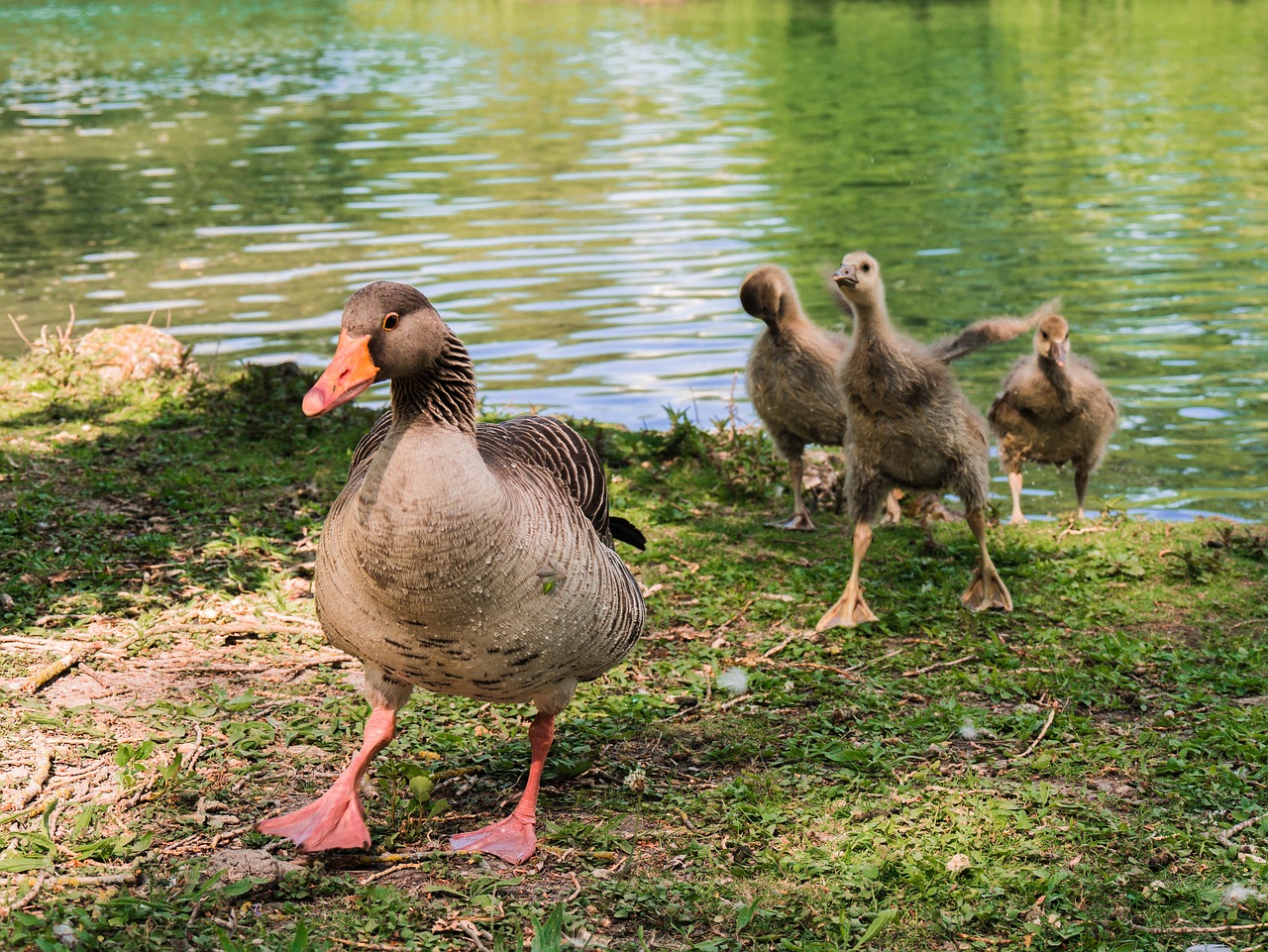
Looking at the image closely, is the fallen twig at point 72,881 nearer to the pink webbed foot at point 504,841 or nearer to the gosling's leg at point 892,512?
the pink webbed foot at point 504,841

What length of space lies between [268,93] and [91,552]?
103 ft

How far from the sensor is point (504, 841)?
4.51 metres

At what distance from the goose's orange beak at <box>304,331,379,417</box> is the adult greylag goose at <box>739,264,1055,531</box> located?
4.92 m

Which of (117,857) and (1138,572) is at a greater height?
(117,857)

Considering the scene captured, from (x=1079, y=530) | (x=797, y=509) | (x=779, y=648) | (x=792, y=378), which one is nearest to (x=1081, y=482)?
(x=1079, y=530)

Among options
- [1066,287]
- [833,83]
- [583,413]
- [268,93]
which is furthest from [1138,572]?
[268,93]

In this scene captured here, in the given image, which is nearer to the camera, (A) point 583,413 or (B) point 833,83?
(A) point 583,413

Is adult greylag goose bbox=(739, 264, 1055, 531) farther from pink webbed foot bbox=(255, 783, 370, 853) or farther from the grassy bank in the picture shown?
pink webbed foot bbox=(255, 783, 370, 853)

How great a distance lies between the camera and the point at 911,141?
85.7 ft

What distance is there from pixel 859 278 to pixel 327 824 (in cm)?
423

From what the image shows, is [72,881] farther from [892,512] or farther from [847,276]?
[892,512]

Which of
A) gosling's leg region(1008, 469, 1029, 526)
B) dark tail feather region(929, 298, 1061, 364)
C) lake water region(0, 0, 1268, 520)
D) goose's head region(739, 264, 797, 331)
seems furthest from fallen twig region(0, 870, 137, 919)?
lake water region(0, 0, 1268, 520)

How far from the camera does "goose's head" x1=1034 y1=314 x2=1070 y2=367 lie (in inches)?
341

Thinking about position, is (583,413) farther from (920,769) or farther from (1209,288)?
(1209,288)
